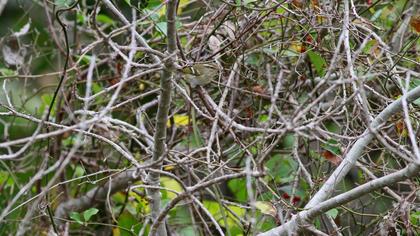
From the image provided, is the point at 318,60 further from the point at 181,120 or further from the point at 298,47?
the point at 181,120

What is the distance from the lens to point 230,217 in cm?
249

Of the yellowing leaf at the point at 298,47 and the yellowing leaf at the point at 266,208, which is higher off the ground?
the yellowing leaf at the point at 298,47

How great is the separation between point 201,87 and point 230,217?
505 mm

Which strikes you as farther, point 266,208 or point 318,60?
point 318,60

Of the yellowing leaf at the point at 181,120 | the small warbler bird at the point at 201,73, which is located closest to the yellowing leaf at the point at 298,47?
the small warbler bird at the point at 201,73

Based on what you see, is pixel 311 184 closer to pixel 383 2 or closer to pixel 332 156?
pixel 332 156

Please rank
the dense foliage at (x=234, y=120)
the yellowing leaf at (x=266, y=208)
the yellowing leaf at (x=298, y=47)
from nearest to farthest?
the dense foliage at (x=234, y=120) < the yellowing leaf at (x=266, y=208) < the yellowing leaf at (x=298, y=47)

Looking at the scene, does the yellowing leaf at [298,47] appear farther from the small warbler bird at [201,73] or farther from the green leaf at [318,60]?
the small warbler bird at [201,73]

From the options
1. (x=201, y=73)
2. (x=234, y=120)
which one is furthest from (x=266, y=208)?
(x=201, y=73)

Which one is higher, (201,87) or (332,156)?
(201,87)

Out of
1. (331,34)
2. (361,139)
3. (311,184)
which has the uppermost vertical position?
(331,34)

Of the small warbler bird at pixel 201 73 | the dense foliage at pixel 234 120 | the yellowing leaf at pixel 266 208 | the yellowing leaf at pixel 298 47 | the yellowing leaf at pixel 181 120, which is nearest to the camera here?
the dense foliage at pixel 234 120

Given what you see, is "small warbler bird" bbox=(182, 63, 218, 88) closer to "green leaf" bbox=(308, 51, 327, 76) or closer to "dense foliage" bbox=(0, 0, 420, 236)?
"dense foliage" bbox=(0, 0, 420, 236)

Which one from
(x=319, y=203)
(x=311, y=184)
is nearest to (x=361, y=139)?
(x=319, y=203)
